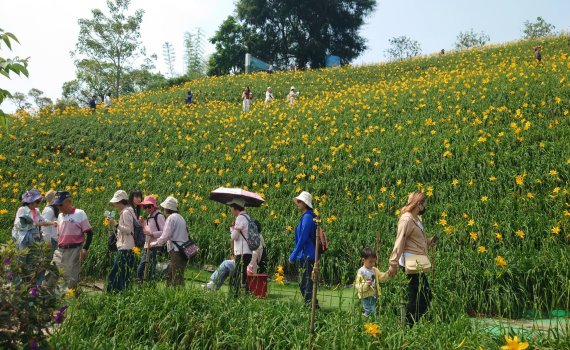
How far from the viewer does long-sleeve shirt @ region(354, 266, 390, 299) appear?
4796 millimetres

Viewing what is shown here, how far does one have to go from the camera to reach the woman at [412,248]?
190 inches

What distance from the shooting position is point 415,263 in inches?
191

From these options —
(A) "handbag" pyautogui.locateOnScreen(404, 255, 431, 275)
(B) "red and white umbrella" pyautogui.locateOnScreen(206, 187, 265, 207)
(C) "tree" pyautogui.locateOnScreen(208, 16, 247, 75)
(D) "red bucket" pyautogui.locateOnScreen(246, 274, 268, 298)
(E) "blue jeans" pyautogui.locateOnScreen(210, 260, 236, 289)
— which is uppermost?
(C) "tree" pyautogui.locateOnScreen(208, 16, 247, 75)

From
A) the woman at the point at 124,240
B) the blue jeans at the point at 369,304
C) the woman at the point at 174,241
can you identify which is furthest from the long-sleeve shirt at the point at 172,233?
the blue jeans at the point at 369,304

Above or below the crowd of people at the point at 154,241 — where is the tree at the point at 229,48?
above

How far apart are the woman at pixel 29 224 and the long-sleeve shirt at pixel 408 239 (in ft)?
14.7

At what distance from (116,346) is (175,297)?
2.43 ft

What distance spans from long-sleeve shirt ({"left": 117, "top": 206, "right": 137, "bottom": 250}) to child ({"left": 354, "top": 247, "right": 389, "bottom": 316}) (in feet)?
10.1

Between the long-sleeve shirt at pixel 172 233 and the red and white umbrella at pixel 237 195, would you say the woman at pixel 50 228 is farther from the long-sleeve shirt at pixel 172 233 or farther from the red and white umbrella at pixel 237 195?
the red and white umbrella at pixel 237 195

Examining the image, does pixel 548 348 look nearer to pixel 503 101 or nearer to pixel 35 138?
pixel 503 101

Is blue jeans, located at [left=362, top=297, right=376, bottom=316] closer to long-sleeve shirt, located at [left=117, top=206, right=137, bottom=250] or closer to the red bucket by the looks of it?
the red bucket

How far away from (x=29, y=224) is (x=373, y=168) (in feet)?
24.4

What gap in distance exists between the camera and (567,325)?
3.61 meters

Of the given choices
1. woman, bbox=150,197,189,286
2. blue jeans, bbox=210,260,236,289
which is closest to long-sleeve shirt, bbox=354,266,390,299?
blue jeans, bbox=210,260,236,289
